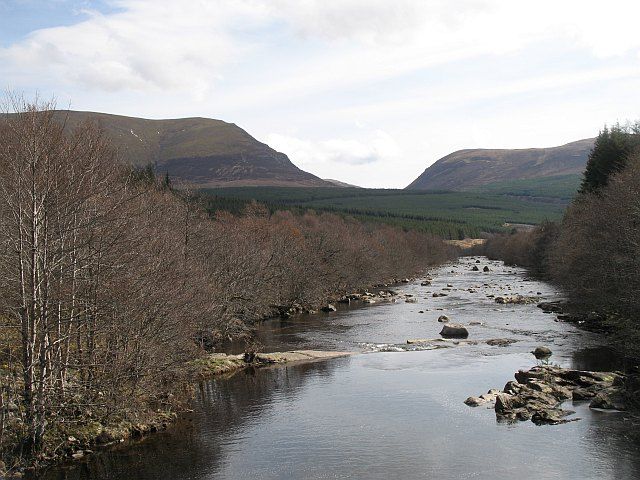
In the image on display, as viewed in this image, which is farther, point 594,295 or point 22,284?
point 594,295

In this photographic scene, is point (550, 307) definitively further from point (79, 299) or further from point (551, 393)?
point (79, 299)

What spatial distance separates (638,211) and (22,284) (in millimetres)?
35428

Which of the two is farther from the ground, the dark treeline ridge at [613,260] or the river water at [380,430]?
the dark treeline ridge at [613,260]

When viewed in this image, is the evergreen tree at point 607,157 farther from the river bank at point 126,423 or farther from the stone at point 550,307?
the river bank at point 126,423

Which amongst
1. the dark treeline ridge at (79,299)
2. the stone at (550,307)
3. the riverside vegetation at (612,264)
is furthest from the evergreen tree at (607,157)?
the dark treeline ridge at (79,299)

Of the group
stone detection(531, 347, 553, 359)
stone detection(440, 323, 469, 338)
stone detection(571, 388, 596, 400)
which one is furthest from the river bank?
stone detection(571, 388, 596, 400)

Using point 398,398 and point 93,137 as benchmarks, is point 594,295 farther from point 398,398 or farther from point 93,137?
point 93,137

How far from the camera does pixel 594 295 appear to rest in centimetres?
5144

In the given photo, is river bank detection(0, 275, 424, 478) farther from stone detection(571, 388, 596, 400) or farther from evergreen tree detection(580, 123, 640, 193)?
evergreen tree detection(580, 123, 640, 193)

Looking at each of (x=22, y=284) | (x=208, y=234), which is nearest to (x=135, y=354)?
(x=22, y=284)

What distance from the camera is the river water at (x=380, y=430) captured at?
24516mm

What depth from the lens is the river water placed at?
24516 millimetres

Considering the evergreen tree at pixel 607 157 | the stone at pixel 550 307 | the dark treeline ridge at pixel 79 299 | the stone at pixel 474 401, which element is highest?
the evergreen tree at pixel 607 157

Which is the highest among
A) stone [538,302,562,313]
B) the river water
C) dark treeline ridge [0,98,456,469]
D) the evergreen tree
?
the evergreen tree
